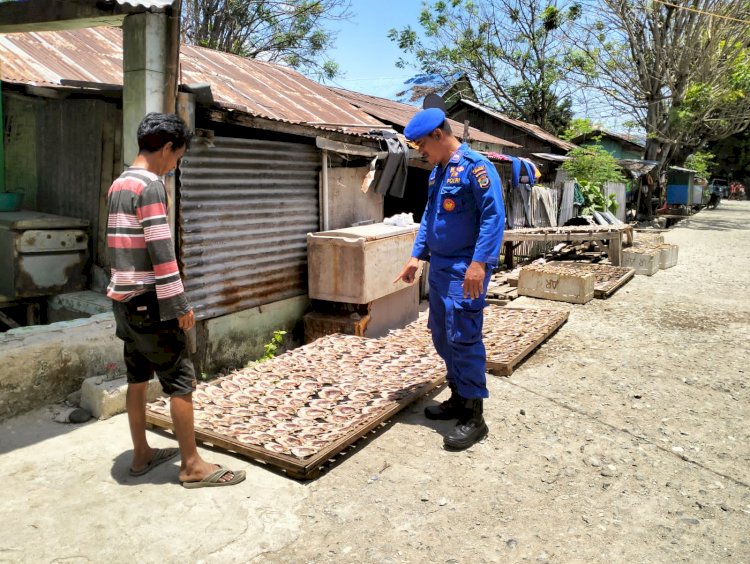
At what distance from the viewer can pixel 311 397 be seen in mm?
4465

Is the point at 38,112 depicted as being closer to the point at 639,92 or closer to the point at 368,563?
the point at 368,563

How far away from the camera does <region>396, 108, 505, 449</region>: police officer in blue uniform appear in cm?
369

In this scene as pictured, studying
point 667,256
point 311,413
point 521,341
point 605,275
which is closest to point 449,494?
point 311,413

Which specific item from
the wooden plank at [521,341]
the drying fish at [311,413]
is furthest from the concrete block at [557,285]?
the drying fish at [311,413]

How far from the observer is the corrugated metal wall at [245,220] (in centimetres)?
541

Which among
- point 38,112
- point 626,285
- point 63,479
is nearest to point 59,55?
point 38,112

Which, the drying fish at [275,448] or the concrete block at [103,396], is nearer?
the drying fish at [275,448]

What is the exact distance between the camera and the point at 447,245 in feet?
12.9

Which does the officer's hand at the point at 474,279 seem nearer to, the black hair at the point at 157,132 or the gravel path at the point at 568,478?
the gravel path at the point at 568,478

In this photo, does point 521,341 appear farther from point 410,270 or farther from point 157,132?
point 157,132

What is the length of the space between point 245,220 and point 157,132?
3088 mm

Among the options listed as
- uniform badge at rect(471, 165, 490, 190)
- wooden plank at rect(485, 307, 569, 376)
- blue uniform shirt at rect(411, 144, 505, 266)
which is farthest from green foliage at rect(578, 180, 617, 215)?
uniform badge at rect(471, 165, 490, 190)

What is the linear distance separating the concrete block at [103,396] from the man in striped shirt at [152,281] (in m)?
1.09

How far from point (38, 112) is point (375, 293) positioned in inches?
159
